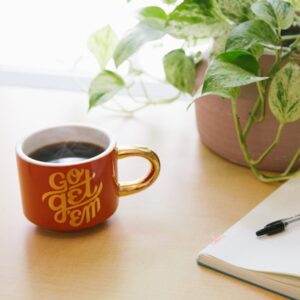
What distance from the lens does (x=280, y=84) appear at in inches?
26.0

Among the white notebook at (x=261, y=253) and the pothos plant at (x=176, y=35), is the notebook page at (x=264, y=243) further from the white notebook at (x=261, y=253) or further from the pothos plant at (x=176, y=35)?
the pothos plant at (x=176, y=35)

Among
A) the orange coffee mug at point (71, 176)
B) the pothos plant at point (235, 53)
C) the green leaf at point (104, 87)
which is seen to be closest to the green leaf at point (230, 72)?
the pothos plant at point (235, 53)

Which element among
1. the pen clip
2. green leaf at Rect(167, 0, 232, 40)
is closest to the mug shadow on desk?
the pen clip

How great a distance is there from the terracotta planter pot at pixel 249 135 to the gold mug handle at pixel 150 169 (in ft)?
0.44

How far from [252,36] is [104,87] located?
24 centimetres

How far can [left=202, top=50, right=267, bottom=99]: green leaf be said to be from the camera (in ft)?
1.98

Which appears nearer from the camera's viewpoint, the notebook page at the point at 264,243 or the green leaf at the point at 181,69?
the notebook page at the point at 264,243

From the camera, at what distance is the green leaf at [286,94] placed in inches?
25.7

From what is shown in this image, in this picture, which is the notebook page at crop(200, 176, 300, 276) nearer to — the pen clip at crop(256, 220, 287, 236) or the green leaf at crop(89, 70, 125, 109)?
the pen clip at crop(256, 220, 287, 236)

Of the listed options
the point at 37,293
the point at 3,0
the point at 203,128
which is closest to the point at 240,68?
the point at 203,128

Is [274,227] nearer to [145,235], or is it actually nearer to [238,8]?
[145,235]

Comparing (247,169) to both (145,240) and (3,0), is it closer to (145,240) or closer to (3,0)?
(145,240)

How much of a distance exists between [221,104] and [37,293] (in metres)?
0.32

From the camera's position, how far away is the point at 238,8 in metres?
0.68
